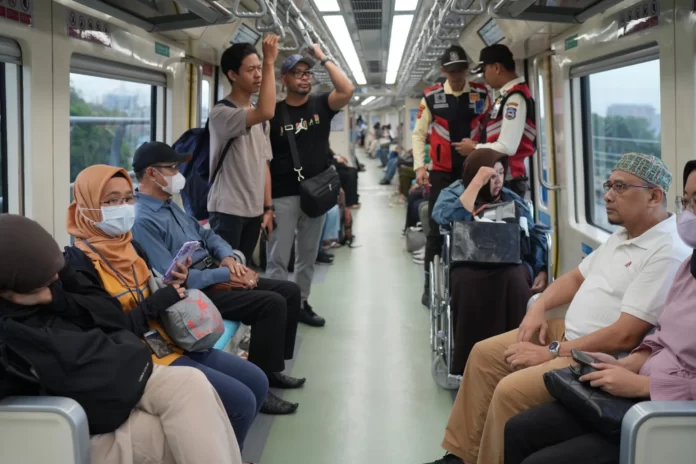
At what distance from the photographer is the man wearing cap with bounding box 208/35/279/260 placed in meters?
3.77

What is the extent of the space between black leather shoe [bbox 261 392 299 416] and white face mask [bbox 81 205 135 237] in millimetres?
1320

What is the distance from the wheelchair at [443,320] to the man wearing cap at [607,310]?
0.79m

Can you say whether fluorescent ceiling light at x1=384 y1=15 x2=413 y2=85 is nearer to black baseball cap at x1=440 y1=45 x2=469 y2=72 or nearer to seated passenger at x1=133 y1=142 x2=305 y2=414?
black baseball cap at x1=440 y1=45 x2=469 y2=72

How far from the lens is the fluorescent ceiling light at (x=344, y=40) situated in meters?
6.39

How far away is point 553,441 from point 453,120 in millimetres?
3325

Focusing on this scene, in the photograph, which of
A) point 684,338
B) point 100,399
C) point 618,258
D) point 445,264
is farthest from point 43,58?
point 684,338

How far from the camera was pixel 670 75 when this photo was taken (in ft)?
10.6

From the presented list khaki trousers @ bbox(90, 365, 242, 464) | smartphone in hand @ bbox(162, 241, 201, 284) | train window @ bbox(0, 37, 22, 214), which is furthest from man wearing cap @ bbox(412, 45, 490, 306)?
khaki trousers @ bbox(90, 365, 242, 464)

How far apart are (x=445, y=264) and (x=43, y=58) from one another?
2.11 meters

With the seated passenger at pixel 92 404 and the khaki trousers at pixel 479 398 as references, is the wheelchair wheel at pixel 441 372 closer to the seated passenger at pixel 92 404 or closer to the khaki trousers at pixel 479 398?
the khaki trousers at pixel 479 398

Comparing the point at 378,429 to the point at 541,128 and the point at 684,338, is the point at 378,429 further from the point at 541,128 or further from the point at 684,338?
the point at 541,128

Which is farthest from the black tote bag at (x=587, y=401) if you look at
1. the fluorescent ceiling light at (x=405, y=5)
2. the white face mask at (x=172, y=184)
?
the fluorescent ceiling light at (x=405, y=5)

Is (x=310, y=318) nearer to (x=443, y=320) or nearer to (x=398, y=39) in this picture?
(x=443, y=320)

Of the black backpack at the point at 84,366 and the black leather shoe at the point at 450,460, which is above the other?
the black backpack at the point at 84,366
